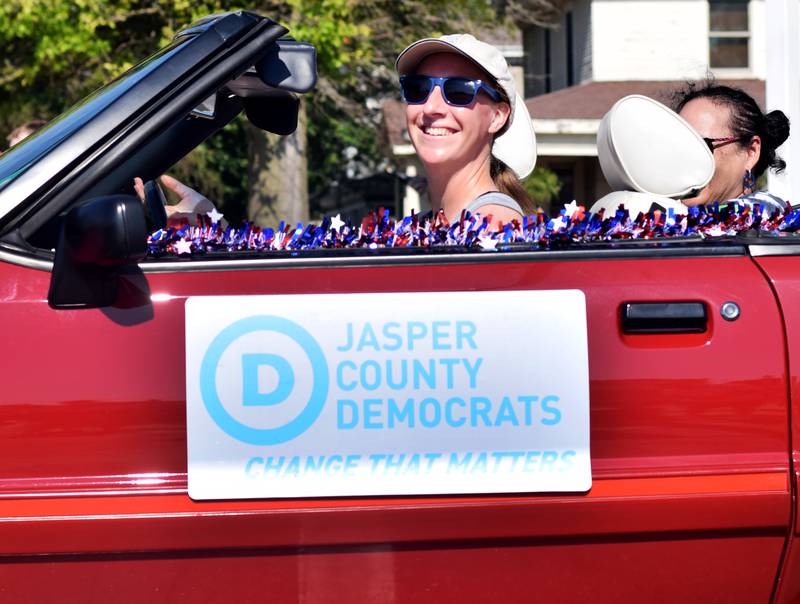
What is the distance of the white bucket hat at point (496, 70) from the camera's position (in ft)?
9.63

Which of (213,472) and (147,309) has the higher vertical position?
(147,309)

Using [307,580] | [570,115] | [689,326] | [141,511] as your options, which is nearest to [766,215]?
[689,326]

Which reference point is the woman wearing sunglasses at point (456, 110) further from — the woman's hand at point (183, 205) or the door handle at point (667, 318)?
the door handle at point (667, 318)

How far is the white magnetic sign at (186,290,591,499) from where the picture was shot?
2.15 metres

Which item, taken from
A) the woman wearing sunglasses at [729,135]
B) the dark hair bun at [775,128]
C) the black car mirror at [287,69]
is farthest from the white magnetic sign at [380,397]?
the dark hair bun at [775,128]

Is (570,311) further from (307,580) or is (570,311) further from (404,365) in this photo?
(307,580)

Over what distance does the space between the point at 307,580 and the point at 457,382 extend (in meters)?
0.47

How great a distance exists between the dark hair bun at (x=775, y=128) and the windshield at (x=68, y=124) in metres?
1.97

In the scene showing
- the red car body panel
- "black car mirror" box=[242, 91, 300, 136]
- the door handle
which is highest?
"black car mirror" box=[242, 91, 300, 136]

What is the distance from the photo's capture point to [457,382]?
2166mm

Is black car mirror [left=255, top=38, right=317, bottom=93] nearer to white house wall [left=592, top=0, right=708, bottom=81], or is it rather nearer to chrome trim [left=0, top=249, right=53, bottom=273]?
chrome trim [left=0, top=249, right=53, bottom=273]

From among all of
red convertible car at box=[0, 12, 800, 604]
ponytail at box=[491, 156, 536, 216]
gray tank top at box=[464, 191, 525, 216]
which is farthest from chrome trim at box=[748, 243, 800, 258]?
ponytail at box=[491, 156, 536, 216]

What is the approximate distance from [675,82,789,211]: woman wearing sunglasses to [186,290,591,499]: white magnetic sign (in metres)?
1.48

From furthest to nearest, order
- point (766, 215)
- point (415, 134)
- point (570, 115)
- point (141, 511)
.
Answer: point (570, 115)
point (415, 134)
point (766, 215)
point (141, 511)
